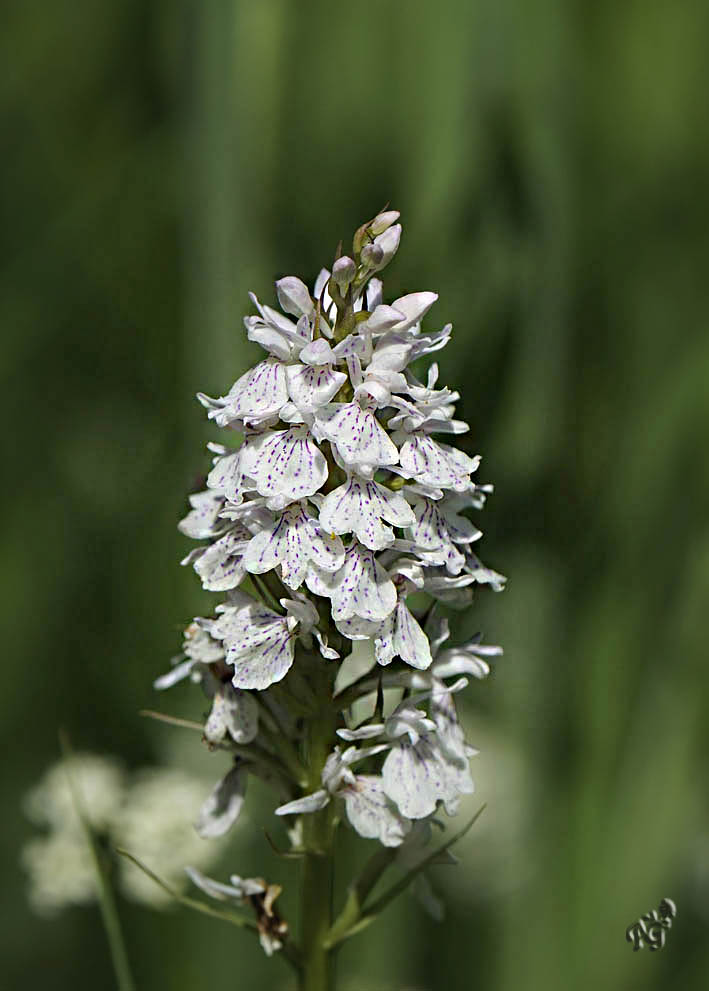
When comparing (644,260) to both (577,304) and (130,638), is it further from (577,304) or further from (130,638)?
(130,638)

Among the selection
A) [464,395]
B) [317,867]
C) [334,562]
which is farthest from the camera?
[464,395]

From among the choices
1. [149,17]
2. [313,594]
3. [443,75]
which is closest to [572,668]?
[443,75]

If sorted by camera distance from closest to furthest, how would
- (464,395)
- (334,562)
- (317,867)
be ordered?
(334,562) → (317,867) → (464,395)

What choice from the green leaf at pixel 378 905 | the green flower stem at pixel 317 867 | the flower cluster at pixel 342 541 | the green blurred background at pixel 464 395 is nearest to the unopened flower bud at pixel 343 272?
the flower cluster at pixel 342 541

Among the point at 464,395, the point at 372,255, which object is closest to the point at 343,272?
the point at 372,255

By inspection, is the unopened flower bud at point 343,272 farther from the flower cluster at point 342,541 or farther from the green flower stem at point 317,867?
the green flower stem at point 317,867

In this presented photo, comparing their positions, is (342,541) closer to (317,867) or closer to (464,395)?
(317,867)
